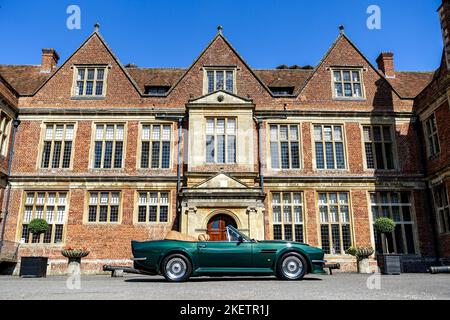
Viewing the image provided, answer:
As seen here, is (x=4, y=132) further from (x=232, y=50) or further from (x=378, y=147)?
(x=378, y=147)

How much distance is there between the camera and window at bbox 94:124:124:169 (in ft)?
57.3

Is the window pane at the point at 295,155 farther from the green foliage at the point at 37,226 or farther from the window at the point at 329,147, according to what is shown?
the green foliage at the point at 37,226

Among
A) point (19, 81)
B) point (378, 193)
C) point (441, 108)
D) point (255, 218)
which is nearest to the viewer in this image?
point (255, 218)

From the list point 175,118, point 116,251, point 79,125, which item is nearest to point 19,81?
point 79,125

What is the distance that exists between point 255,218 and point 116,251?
6039 millimetres

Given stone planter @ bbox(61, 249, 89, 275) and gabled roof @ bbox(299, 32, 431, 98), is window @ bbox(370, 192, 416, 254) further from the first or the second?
stone planter @ bbox(61, 249, 89, 275)

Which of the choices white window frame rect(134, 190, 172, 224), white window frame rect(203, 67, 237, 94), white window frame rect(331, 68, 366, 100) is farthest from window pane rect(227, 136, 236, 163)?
white window frame rect(331, 68, 366, 100)

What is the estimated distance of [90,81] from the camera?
18703 mm

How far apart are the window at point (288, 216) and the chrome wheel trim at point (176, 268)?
8279mm

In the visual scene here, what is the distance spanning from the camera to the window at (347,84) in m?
18.8

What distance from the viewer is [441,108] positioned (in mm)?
16109

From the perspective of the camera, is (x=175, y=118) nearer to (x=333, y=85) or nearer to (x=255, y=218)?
(x=255, y=218)

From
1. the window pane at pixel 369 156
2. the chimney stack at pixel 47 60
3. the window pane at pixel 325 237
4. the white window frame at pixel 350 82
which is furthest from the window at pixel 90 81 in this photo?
the window pane at pixel 369 156
